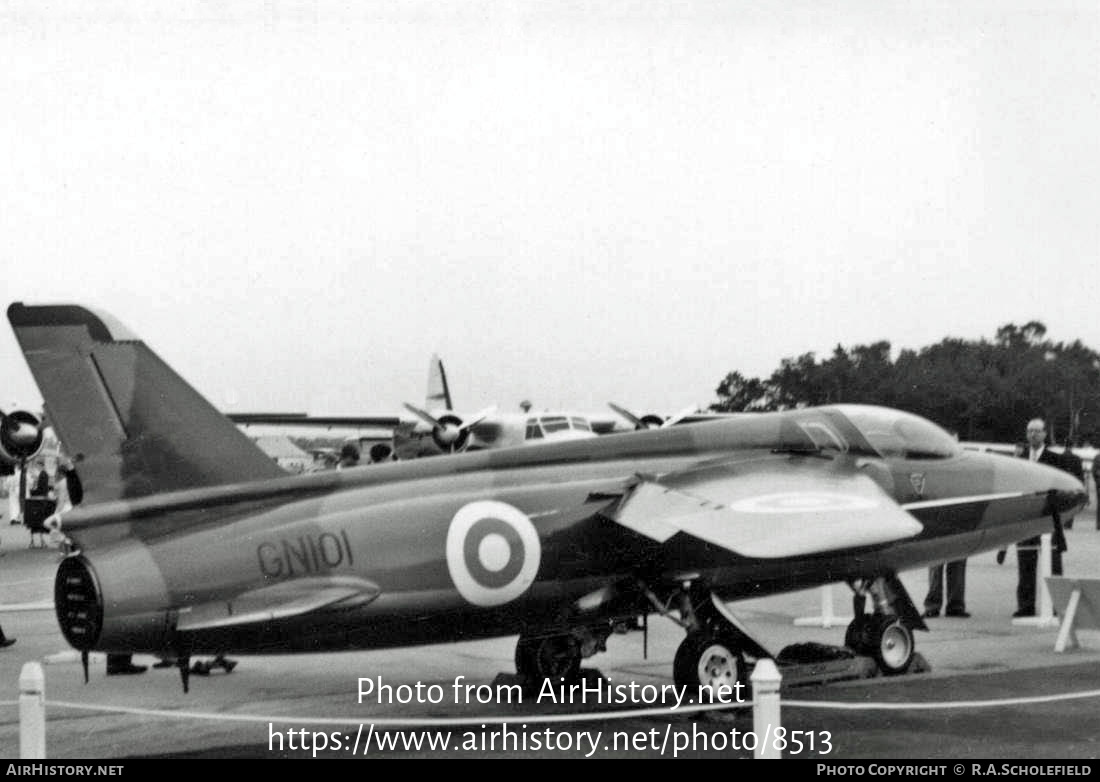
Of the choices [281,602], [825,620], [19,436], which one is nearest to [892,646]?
[825,620]

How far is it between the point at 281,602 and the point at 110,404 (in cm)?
180

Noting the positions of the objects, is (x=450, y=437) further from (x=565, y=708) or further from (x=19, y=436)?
(x=565, y=708)

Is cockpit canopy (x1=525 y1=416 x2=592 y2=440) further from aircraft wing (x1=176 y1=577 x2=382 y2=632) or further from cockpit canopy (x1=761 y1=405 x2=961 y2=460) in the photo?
aircraft wing (x1=176 y1=577 x2=382 y2=632)

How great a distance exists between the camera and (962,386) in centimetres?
4738

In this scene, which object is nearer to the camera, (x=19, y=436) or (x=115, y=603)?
(x=115, y=603)

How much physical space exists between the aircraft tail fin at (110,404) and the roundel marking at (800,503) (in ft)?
12.8

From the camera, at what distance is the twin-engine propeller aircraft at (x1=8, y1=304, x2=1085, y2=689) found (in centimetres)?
902

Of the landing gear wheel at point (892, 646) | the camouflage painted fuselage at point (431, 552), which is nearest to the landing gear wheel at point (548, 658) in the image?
the camouflage painted fuselage at point (431, 552)

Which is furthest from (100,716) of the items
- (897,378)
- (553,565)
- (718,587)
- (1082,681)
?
(897,378)

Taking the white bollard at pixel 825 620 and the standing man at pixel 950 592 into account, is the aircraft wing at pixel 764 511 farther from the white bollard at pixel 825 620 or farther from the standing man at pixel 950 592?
the standing man at pixel 950 592

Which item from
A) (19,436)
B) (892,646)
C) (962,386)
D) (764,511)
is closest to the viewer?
(764,511)
